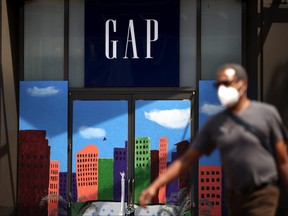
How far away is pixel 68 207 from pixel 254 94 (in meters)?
3.05

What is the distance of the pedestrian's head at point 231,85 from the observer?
161 inches

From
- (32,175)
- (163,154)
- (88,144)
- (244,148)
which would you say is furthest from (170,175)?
(32,175)

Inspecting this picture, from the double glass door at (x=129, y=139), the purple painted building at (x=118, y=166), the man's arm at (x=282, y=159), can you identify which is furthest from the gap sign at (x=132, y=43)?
the man's arm at (x=282, y=159)

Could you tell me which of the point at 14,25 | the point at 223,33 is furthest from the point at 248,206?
the point at 14,25

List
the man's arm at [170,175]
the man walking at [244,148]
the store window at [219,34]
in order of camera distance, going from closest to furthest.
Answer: the man walking at [244,148]
the man's arm at [170,175]
the store window at [219,34]

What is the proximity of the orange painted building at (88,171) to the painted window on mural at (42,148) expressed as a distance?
0.21 meters

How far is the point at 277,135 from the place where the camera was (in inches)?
158

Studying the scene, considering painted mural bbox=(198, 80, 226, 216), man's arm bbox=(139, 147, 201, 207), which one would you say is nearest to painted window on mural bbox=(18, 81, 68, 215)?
painted mural bbox=(198, 80, 226, 216)

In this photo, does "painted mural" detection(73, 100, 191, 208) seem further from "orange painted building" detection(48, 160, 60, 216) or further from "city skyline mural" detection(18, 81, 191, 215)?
"orange painted building" detection(48, 160, 60, 216)

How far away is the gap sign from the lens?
354 inches

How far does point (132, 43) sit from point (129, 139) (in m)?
1.36

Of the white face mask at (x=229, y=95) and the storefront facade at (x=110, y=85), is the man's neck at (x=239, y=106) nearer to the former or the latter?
the white face mask at (x=229, y=95)

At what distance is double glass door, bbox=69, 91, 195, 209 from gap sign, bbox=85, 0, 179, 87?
0.27 meters

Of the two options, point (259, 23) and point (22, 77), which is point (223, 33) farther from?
point (22, 77)
